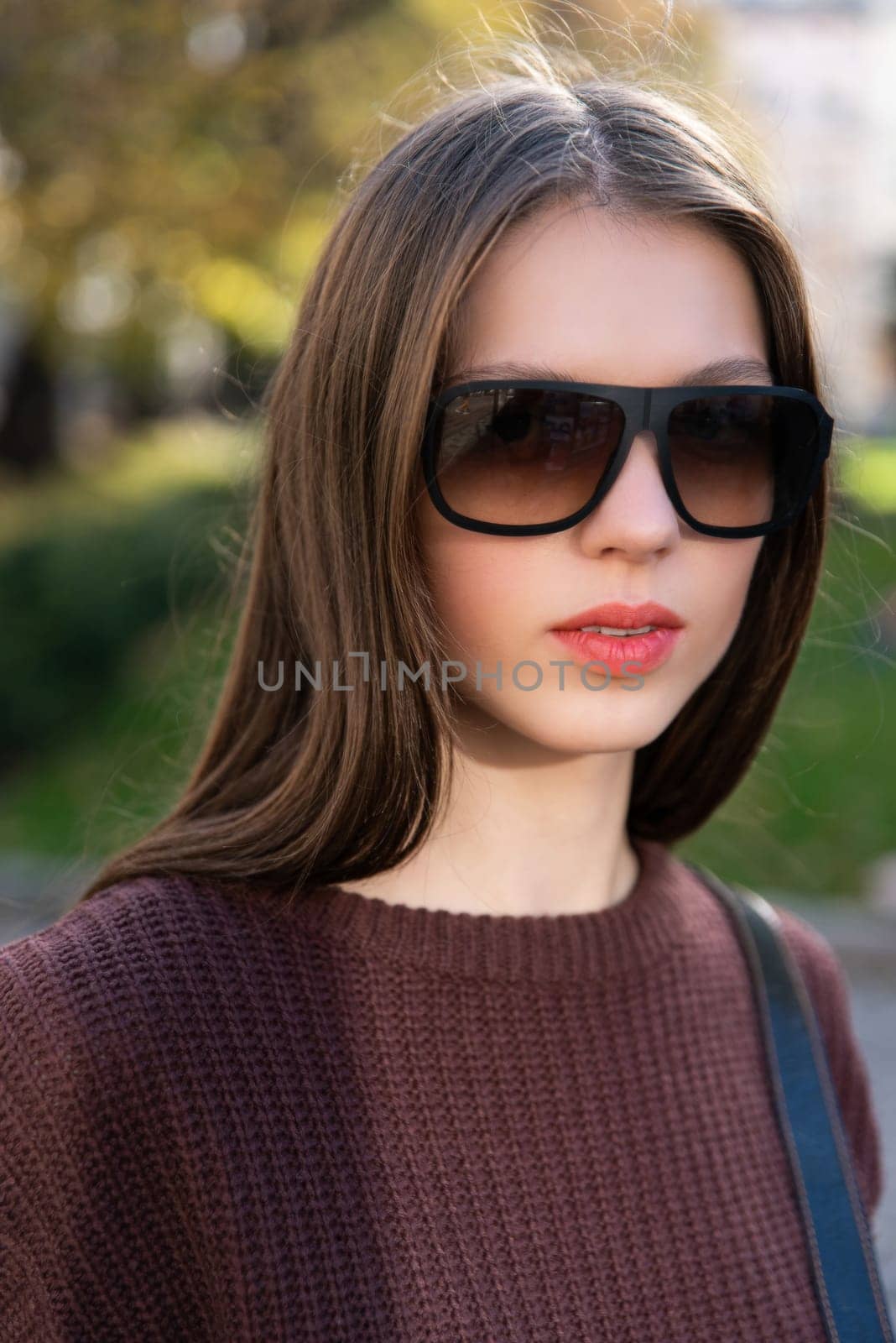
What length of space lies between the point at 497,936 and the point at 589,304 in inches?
27.1

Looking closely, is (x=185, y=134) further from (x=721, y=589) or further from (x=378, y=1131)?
(x=378, y=1131)

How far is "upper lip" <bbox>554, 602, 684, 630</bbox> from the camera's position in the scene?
1321 mm

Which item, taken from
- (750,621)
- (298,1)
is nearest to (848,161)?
(298,1)

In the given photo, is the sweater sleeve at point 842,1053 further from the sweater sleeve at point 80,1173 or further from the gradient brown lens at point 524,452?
the sweater sleeve at point 80,1173

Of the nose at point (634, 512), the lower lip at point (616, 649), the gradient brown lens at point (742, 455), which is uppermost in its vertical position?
the gradient brown lens at point (742, 455)

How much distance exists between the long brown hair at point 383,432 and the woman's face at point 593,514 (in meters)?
0.03

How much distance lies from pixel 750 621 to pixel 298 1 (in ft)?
25.6

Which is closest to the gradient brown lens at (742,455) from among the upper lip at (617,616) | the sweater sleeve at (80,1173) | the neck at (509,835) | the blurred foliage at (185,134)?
the upper lip at (617,616)

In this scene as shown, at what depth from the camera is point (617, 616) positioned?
4.35 ft

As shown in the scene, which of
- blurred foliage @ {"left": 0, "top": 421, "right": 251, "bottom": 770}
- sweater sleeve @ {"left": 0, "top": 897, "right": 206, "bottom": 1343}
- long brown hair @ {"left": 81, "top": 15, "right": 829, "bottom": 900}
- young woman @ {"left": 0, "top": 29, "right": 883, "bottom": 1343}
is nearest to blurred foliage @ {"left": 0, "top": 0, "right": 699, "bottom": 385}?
blurred foliage @ {"left": 0, "top": 421, "right": 251, "bottom": 770}

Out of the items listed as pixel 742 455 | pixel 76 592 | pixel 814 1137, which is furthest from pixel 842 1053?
pixel 76 592

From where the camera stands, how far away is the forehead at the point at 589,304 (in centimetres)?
127

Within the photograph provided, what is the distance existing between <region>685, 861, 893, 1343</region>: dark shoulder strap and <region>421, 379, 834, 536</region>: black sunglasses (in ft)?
2.06

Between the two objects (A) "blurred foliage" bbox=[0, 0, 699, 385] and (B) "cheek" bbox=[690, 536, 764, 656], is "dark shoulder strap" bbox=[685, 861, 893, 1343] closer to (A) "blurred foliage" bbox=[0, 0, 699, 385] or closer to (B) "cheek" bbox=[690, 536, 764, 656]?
(B) "cheek" bbox=[690, 536, 764, 656]
